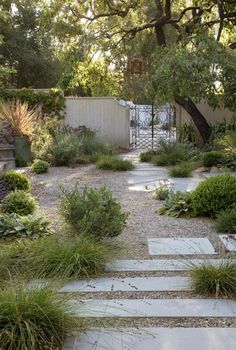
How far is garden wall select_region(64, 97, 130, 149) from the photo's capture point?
49.5ft

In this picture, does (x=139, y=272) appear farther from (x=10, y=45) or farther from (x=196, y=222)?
(x=10, y=45)

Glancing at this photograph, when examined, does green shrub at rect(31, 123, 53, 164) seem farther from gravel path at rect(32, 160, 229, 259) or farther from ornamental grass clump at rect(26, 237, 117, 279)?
ornamental grass clump at rect(26, 237, 117, 279)

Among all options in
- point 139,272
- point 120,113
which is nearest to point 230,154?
point 120,113

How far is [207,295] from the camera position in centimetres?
341

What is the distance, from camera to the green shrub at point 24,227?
185 inches

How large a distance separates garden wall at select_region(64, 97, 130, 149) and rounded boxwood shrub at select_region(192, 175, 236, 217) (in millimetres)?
9383

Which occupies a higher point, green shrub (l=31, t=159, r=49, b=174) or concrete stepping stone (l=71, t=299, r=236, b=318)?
concrete stepping stone (l=71, t=299, r=236, b=318)

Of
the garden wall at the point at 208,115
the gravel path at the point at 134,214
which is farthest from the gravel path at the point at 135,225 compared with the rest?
the garden wall at the point at 208,115

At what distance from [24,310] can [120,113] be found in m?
12.8

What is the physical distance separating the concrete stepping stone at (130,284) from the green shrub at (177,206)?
226cm

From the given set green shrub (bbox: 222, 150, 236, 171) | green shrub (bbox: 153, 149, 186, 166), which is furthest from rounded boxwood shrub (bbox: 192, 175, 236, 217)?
green shrub (bbox: 153, 149, 186, 166)

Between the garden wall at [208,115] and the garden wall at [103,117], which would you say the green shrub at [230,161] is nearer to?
the garden wall at [208,115]

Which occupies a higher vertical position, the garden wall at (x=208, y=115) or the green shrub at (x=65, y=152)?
the garden wall at (x=208, y=115)

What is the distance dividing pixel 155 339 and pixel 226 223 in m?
2.64
